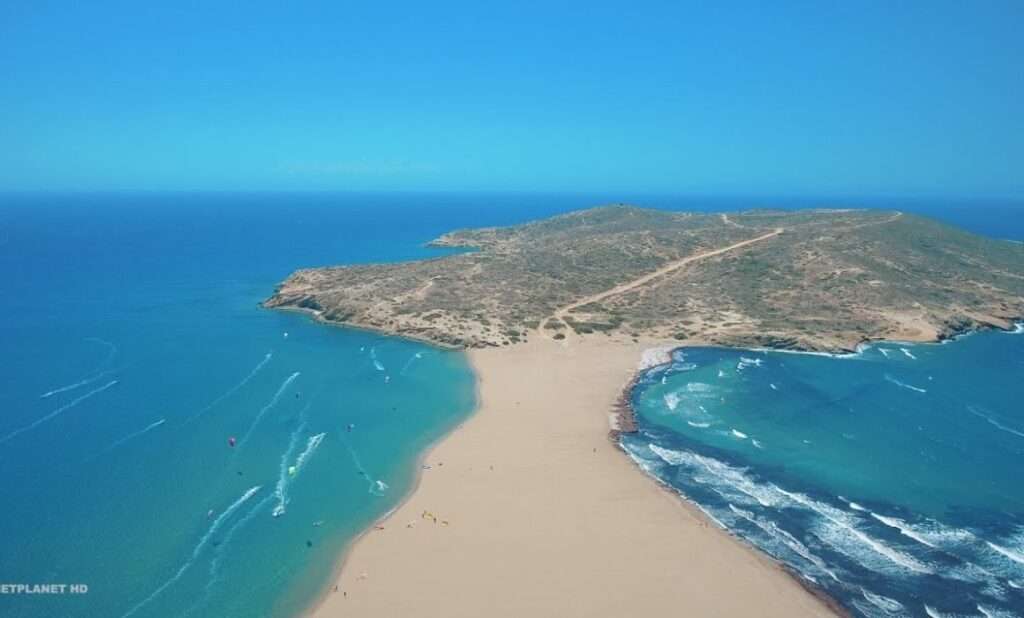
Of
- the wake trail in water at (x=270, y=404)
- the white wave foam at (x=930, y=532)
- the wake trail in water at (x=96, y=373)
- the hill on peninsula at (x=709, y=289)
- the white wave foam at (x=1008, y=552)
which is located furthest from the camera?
the hill on peninsula at (x=709, y=289)

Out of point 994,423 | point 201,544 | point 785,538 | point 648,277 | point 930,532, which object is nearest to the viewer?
point 201,544

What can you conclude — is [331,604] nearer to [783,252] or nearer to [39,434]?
[39,434]

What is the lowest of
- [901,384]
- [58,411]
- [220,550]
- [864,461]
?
[901,384]

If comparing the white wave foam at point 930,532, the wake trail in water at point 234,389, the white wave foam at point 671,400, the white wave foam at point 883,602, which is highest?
the wake trail in water at point 234,389

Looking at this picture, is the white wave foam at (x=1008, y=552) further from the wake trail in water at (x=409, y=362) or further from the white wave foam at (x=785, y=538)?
the wake trail in water at (x=409, y=362)

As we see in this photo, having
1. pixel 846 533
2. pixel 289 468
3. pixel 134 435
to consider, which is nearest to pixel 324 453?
pixel 289 468

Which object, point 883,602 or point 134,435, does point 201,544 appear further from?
point 883,602

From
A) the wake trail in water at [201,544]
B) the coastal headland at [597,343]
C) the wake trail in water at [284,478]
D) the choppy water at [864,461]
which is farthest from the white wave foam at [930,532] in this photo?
the wake trail in water at [201,544]

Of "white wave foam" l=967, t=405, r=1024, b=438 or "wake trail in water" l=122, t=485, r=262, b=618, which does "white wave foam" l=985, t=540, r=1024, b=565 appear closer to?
"white wave foam" l=967, t=405, r=1024, b=438
